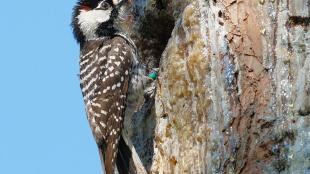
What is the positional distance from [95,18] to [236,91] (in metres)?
1.73

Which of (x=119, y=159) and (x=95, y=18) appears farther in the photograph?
(x=95, y=18)

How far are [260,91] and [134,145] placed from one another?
1.45 meters

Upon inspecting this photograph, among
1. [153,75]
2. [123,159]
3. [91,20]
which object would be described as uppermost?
[91,20]

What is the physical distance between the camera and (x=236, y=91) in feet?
11.8

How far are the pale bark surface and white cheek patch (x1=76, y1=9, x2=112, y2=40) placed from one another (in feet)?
3.09

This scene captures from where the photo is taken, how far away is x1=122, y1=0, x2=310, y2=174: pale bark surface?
337 centimetres

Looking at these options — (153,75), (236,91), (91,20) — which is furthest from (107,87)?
(236,91)

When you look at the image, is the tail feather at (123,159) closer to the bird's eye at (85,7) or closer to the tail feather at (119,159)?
the tail feather at (119,159)

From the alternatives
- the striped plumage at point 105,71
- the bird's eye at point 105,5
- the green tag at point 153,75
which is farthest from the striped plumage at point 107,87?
the bird's eye at point 105,5

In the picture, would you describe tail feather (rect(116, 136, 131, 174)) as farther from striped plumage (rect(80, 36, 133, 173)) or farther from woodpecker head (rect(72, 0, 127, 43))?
woodpecker head (rect(72, 0, 127, 43))

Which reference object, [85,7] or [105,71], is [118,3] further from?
[105,71]

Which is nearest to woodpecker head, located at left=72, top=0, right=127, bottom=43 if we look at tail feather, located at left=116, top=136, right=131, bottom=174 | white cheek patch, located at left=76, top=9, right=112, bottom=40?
white cheek patch, located at left=76, top=9, right=112, bottom=40

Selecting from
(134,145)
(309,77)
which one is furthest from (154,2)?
(309,77)

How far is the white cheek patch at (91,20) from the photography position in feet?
16.2
